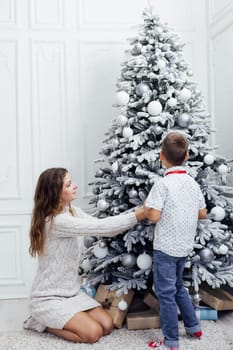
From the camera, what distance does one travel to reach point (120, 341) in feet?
8.26

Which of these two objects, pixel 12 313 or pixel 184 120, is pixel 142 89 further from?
pixel 12 313

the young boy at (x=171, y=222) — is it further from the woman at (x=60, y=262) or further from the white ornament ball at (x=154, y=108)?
the white ornament ball at (x=154, y=108)

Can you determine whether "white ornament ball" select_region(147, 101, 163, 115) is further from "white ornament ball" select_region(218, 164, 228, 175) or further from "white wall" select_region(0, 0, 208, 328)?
"white wall" select_region(0, 0, 208, 328)

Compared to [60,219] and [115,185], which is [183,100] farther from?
[60,219]

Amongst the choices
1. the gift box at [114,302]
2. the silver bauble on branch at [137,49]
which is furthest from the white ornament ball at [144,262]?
the silver bauble on branch at [137,49]

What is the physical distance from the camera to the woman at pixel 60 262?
2.52 metres

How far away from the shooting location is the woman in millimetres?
2521

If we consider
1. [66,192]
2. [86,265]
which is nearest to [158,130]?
[66,192]

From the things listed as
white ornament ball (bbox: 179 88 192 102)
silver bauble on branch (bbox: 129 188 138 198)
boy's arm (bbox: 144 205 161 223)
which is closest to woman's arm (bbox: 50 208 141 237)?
boy's arm (bbox: 144 205 161 223)

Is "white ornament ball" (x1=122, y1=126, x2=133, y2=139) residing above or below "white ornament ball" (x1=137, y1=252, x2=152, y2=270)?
above

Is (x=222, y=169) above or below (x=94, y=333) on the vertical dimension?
above

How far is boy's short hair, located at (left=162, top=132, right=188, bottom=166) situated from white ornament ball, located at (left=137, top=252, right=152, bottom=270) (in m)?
0.66

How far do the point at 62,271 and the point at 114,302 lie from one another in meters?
0.41

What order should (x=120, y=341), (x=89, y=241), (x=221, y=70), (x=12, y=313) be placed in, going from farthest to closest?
(x=221, y=70) → (x=12, y=313) → (x=89, y=241) → (x=120, y=341)
